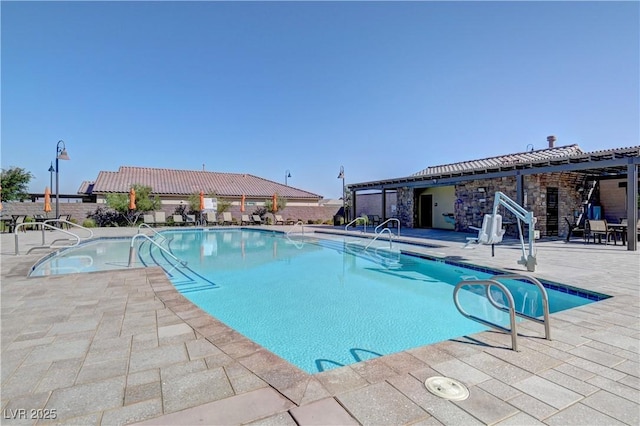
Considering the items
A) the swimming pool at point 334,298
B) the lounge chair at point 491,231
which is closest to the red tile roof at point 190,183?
the swimming pool at point 334,298

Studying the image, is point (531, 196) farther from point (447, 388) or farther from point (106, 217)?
point (106, 217)

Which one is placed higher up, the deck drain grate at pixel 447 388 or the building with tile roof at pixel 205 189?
the building with tile roof at pixel 205 189

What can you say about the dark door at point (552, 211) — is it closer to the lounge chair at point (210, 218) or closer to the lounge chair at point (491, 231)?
the lounge chair at point (491, 231)

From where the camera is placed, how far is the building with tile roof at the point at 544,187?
9898 millimetres

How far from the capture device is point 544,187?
12102 millimetres

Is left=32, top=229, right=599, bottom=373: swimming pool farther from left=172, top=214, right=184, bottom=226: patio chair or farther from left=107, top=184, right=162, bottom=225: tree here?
left=172, top=214, right=184, bottom=226: patio chair

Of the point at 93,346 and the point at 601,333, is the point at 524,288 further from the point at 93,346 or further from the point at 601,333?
the point at 93,346

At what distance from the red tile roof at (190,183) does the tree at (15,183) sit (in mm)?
6416

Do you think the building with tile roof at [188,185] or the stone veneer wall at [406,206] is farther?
the building with tile roof at [188,185]

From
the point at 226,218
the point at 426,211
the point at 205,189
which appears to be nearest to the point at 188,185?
the point at 205,189

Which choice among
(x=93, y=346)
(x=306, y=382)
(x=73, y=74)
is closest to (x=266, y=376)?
(x=306, y=382)

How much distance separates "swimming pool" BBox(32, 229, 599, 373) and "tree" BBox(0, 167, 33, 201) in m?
18.8

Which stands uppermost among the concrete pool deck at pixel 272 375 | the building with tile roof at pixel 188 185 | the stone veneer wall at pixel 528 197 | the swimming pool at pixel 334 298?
the building with tile roof at pixel 188 185

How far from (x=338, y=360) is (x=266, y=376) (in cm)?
140
